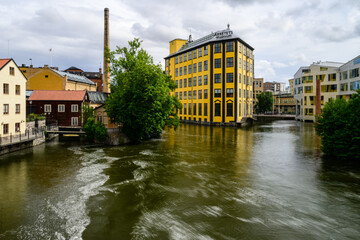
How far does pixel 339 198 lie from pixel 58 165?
72.8ft

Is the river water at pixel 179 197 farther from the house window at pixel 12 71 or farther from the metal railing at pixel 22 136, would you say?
the house window at pixel 12 71

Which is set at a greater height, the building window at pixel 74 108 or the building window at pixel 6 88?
the building window at pixel 6 88

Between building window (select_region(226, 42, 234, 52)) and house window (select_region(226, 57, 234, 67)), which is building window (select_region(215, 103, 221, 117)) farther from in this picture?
building window (select_region(226, 42, 234, 52))

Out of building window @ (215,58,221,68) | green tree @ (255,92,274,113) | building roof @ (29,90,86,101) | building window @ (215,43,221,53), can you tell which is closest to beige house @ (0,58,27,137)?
building roof @ (29,90,86,101)

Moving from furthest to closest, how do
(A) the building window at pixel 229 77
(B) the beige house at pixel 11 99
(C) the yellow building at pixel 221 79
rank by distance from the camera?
1. (A) the building window at pixel 229 77
2. (C) the yellow building at pixel 221 79
3. (B) the beige house at pixel 11 99

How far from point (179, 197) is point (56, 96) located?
3882cm

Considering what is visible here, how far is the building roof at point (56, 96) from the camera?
43.7 meters

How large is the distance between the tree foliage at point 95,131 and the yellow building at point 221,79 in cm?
3306

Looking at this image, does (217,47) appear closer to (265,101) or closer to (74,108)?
(74,108)

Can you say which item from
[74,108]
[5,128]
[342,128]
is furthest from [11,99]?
[342,128]

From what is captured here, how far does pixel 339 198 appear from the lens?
1401cm

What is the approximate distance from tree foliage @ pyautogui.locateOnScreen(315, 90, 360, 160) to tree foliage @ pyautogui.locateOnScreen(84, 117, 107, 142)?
87.9 feet

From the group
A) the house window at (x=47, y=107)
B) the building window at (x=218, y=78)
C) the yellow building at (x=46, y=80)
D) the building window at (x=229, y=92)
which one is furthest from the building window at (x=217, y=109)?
the yellow building at (x=46, y=80)

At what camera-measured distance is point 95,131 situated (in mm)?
34281
